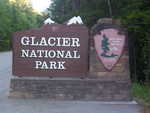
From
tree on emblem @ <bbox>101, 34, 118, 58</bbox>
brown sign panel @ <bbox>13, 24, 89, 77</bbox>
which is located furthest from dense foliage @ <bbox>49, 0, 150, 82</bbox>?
brown sign panel @ <bbox>13, 24, 89, 77</bbox>

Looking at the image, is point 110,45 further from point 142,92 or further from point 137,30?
point 137,30

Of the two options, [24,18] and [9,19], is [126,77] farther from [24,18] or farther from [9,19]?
[24,18]

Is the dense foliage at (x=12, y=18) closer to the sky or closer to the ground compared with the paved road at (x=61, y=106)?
closer to the sky

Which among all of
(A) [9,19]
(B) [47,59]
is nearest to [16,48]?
(B) [47,59]

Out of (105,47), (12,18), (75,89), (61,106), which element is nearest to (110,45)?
(105,47)

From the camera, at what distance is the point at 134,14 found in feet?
43.3

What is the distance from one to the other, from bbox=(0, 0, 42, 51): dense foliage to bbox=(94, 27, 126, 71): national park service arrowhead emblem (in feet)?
148

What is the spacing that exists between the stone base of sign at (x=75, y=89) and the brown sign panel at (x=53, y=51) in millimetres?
347

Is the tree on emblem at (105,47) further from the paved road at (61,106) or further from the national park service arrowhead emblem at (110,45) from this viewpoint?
the paved road at (61,106)

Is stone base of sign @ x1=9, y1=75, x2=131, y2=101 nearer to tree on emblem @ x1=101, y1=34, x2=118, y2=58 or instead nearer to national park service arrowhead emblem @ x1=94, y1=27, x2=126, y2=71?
national park service arrowhead emblem @ x1=94, y1=27, x2=126, y2=71

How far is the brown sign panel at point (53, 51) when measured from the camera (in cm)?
1138

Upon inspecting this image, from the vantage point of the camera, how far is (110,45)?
11.3 metres

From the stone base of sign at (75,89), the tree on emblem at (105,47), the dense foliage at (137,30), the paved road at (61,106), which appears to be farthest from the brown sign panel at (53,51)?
the dense foliage at (137,30)

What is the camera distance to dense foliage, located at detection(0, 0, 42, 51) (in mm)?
63978
